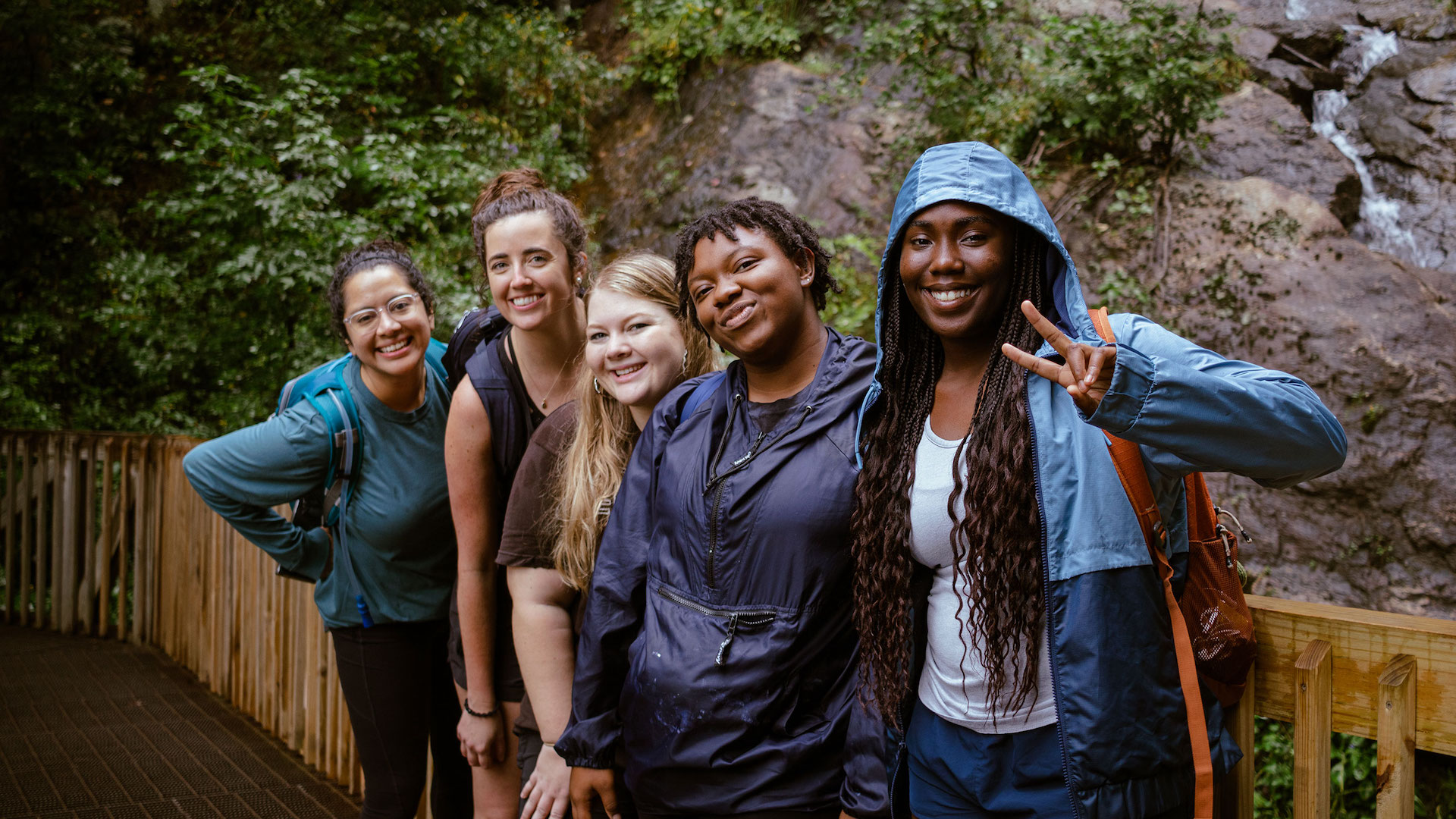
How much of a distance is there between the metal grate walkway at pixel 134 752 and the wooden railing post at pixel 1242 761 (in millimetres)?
3609

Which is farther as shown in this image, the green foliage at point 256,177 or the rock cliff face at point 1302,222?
the green foliage at point 256,177

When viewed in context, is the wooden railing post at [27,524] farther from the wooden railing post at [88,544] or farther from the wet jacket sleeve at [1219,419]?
the wet jacket sleeve at [1219,419]

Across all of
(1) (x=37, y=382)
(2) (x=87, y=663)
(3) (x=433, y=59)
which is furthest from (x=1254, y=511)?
(1) (x=37, y=382)

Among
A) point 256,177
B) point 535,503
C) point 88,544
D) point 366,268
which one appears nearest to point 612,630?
point 535,503

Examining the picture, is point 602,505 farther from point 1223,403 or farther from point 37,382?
point 37,382

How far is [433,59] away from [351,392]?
298 inches

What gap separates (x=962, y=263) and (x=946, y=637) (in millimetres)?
671

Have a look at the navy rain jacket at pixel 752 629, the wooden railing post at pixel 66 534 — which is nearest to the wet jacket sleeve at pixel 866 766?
the navy rain jacket at pixel 752 629

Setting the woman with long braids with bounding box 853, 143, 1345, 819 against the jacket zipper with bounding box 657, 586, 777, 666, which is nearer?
the woman with long braids with bounding box 853, 143, 1345, 819

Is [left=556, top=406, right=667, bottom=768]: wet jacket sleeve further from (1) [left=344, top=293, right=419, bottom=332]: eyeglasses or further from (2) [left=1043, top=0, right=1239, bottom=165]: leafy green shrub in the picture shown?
(2) [left=1043, top=0, right=1239, bottom=165]: leafy green shrub

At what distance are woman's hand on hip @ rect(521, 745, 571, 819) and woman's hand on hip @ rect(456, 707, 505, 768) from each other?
1.06 feet

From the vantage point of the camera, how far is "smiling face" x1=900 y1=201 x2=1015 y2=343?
1752 millimetres

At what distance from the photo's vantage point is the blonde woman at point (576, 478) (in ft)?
7.73

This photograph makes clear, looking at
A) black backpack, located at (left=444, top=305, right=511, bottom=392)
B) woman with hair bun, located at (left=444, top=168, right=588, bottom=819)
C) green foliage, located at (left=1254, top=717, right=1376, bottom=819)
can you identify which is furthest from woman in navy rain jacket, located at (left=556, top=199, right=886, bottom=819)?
green foliage, located at (left=1254, top=717, right=1376, bottom=819)
